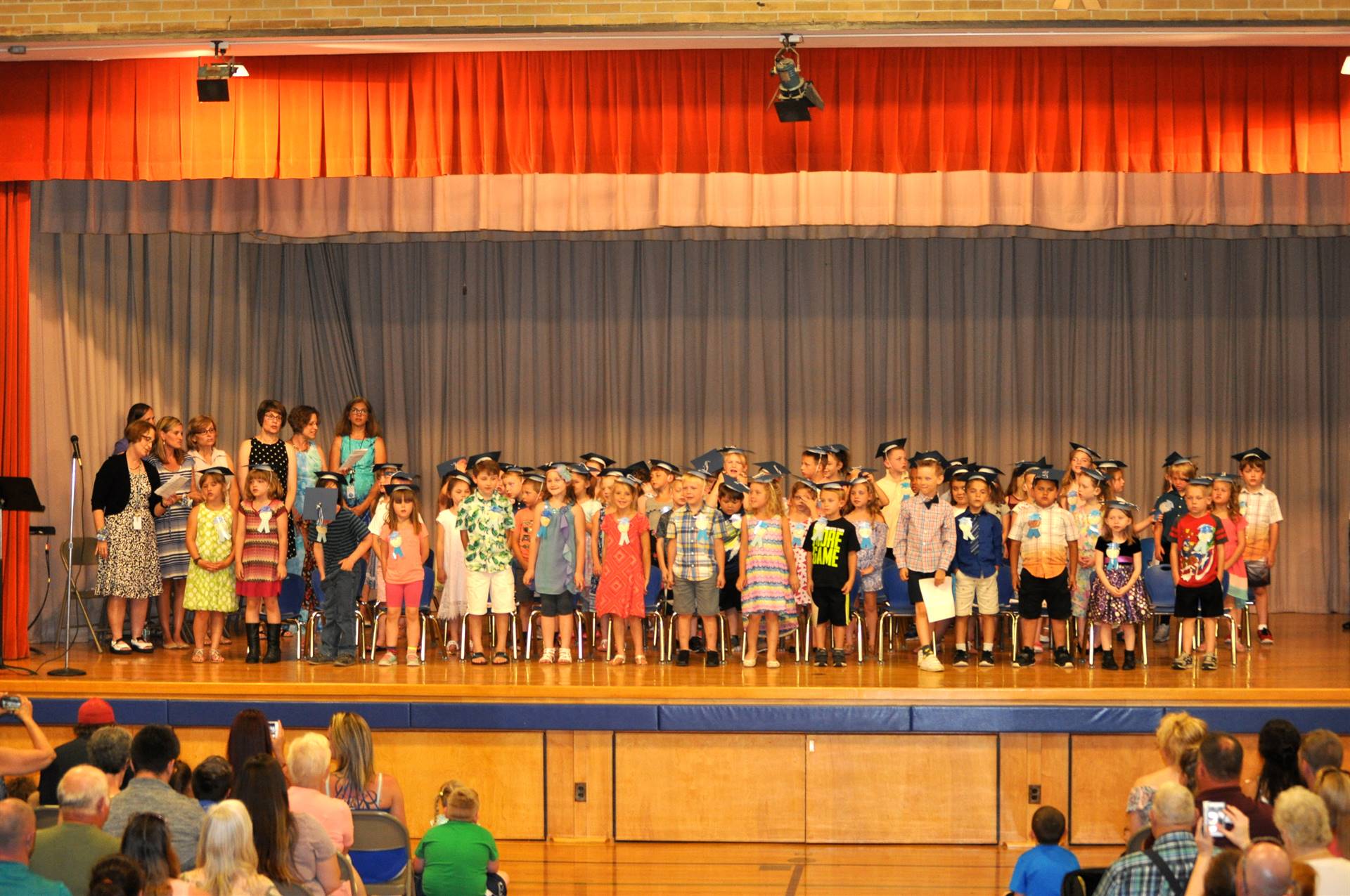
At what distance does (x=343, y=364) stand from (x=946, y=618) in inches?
326

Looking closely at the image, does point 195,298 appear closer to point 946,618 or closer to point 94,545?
point 94,545

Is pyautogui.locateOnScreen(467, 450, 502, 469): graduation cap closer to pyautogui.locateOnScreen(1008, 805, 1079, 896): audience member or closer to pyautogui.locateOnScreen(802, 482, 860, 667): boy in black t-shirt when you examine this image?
pyautogui.locateOnScreen(802, 482, 860, 667): boy in black t-shirt

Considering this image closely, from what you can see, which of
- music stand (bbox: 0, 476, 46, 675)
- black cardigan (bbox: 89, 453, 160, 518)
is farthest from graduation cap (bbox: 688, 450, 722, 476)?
music stand (bbox: 0, 476, 46, 675)

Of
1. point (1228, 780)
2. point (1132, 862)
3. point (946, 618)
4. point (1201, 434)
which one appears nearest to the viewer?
point (1132, 862)

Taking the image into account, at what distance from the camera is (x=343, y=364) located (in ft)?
54.4

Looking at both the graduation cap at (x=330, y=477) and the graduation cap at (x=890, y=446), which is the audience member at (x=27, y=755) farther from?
the graduation cap at (x=890, y=446)

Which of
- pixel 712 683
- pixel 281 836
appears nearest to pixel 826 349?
pixel 712 683

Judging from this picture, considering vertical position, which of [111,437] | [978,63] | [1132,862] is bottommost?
[1132,862]

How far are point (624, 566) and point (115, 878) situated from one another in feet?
21.5

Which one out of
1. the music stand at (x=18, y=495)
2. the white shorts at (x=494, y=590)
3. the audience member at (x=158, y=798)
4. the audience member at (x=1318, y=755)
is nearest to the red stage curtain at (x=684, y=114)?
the music stand at (x=18, y=495)

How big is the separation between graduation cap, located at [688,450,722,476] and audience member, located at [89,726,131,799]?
20.0ft

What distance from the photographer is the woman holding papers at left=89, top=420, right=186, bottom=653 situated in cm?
1161

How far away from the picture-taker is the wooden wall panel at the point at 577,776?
32.5 feet

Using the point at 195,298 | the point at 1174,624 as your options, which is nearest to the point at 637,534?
the point at 1174,624
